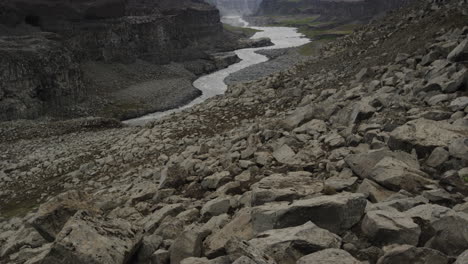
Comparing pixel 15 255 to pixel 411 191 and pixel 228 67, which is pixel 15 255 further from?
pixel 228 67

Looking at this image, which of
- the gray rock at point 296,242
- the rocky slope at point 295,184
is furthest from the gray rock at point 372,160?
the gray rock at point 296,242

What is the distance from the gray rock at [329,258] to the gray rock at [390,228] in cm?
92

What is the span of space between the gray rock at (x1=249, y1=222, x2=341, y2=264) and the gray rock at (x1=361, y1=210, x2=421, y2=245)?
24.6 inches

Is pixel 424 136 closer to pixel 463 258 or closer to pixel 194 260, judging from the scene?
pixel 463 258

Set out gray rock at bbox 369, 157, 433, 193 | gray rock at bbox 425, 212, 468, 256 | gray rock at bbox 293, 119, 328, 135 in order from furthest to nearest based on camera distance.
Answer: gray rock at bbox 293, 119, 328, 135, gray rock at bbox 369, 157, 433, 193, gray rock at bbox 425, 212, 468, 256

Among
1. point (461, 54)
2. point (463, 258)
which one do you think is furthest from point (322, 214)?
point (461, 54)

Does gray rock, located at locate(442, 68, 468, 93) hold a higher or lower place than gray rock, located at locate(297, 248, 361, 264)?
higher

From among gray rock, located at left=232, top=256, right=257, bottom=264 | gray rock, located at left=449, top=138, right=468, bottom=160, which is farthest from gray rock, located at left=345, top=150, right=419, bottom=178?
gray rock, located at left=232, top=256, right=257, bottom=264

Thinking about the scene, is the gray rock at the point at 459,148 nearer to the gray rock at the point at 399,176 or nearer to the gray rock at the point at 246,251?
the gray rock at the point at 399,176

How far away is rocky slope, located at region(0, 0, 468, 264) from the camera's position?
673 cm

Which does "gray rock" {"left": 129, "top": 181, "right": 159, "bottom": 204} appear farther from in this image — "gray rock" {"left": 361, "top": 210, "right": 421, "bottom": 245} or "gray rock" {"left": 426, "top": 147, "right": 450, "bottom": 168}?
"gray rock" {"left": 426, "top": 147, "right": 450, "bottom": 168}

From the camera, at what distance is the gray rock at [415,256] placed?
230 inches

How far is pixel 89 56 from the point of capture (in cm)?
7425

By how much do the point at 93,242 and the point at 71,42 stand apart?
2853 inches
